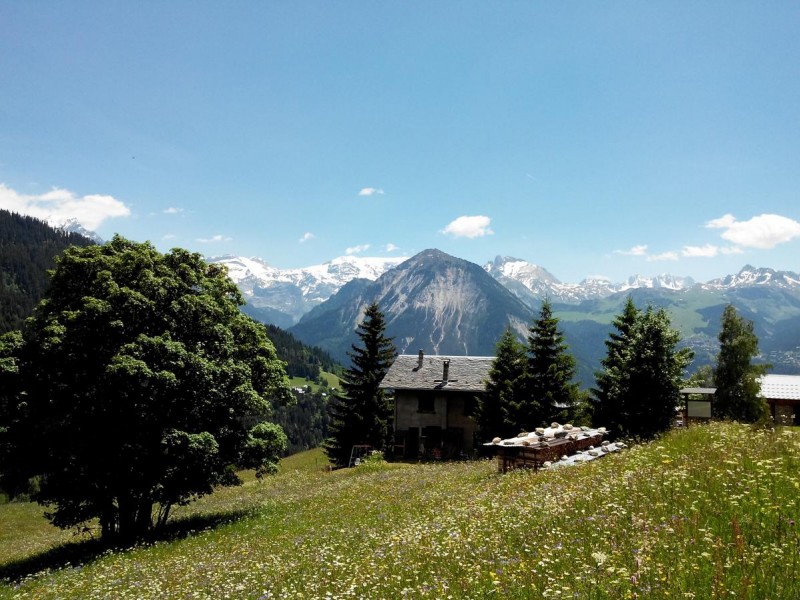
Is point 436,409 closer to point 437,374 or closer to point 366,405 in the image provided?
point 437,374

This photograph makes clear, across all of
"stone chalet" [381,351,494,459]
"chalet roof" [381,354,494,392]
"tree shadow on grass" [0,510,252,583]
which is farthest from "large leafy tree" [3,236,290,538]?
"stone chalet" [381,351,494,459]

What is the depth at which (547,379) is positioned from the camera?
47.9m

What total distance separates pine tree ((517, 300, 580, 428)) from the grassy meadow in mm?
28265

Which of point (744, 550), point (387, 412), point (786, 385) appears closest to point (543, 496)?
point (744, 550)

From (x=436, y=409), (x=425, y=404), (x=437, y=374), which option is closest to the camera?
(x=436, y=409)

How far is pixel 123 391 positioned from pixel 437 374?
43.8 metres

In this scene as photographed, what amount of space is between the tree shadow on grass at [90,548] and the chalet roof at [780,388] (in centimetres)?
6207

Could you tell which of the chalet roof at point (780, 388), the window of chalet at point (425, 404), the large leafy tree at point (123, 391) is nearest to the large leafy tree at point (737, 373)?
the chalet roof at point (780, 388)

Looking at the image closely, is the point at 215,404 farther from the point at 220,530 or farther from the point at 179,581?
the point at 179,581

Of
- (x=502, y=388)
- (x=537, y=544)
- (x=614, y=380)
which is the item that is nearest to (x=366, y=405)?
(x=502, y=388)

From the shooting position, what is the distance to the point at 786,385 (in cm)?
6619

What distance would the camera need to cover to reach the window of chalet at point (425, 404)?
59.6 meters

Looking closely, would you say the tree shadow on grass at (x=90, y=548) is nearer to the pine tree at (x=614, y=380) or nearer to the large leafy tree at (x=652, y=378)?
the large leafy tree at (x=652, y=378)

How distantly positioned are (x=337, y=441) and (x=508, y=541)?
56.3 m
